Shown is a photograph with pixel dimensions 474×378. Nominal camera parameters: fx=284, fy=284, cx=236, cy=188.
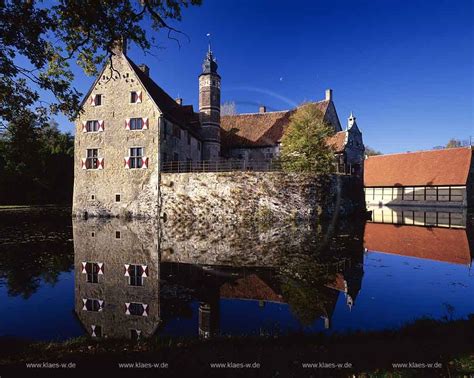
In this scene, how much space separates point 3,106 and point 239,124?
95.7 feet

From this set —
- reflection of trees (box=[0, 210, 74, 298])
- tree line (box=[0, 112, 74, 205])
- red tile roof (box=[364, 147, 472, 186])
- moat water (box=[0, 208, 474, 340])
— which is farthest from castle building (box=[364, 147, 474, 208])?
tree line (box=[0, 112, 74, 205])

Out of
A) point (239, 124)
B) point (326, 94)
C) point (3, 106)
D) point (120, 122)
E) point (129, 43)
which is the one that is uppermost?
point (326, 94)

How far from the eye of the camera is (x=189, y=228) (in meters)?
17.8

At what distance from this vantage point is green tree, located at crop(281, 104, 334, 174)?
22.0m

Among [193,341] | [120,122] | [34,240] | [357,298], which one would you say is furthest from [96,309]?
[120,122]

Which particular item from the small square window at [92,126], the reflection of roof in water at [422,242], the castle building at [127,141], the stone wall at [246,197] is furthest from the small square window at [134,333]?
the small square window at [92,126]

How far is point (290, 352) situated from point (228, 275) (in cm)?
513

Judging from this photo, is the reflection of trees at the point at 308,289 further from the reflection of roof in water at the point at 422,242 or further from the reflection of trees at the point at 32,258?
the reflection of trees at the point at 32,258

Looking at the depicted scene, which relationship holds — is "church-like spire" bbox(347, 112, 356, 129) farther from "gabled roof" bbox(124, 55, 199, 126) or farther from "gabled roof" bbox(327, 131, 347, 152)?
"gabled roof" bbox(124, 55, 199, 126)

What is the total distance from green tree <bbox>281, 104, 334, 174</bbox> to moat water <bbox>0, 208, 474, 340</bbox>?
8.29 m

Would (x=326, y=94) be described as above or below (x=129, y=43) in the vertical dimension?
above

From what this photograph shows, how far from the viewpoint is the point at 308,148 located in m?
22.2

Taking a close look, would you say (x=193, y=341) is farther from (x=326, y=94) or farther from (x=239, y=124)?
(x=326, y=94)

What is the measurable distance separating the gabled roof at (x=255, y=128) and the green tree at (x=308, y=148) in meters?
6.91
